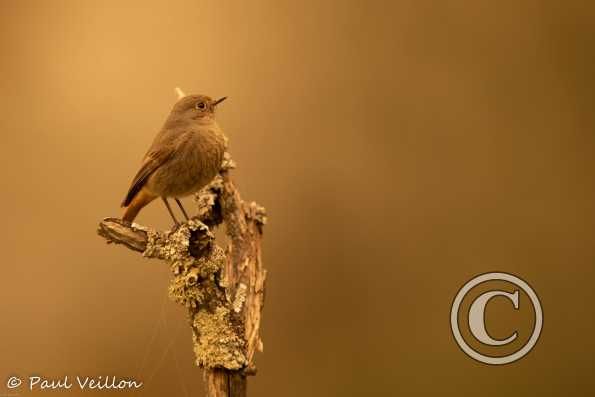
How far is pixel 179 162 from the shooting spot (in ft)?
8.53

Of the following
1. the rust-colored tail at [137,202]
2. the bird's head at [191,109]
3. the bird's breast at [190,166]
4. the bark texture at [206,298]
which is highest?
the bird's head at [191,109]

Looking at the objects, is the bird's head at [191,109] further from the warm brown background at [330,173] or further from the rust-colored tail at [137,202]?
the warm brown background at [330,173]

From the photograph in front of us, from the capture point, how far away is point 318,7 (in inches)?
138

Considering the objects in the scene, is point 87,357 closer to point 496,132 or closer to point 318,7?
point 318,7

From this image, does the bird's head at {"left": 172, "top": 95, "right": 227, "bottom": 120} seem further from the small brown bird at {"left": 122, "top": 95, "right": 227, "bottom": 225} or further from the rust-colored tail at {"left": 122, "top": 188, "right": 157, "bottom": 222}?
the rust-colored tail at {"left": 122, "top": 188, "right": 157, "bottom": 222}

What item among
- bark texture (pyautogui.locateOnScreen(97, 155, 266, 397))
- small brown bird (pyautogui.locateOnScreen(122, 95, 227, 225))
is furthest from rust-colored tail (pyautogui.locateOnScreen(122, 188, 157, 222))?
bark texture (pyautogui.locateOnScreen(97, 155, 266, 397))

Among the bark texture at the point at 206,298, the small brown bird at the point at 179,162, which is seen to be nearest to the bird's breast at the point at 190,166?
the small brown bird at the point at 179,162

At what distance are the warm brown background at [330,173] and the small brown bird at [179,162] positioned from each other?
713 mm

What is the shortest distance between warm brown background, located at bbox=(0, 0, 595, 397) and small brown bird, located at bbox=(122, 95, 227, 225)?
713mm

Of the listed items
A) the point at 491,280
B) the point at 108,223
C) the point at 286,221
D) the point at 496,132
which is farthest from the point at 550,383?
the point at 108,223

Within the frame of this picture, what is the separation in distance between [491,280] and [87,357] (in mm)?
2046

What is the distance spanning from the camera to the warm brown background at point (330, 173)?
321 cm

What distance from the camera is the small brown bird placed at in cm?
261

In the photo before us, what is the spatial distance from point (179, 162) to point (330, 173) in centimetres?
115
